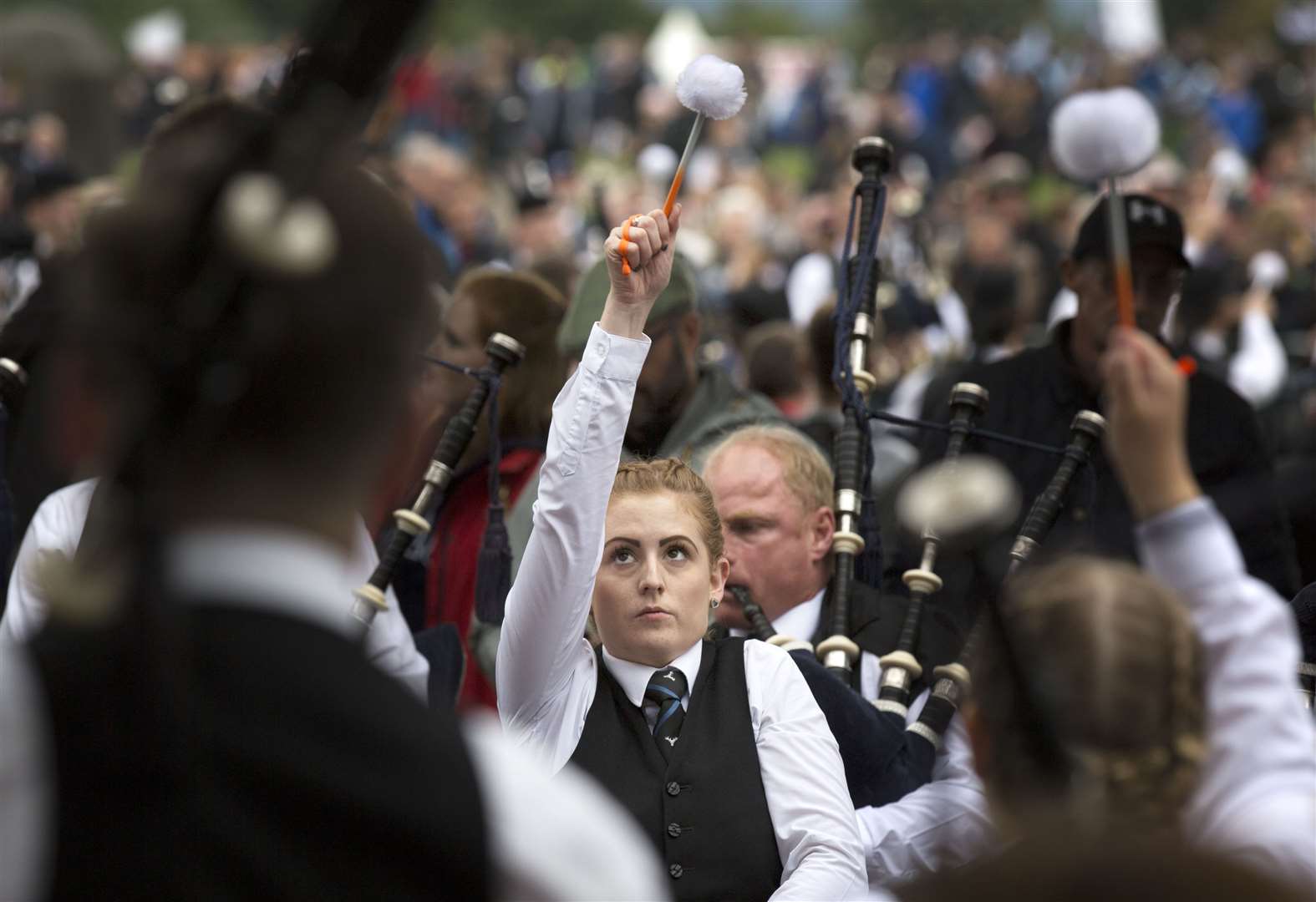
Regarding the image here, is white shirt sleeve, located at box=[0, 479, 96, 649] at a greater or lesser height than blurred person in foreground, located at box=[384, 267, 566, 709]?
lesser

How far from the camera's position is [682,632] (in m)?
3.18

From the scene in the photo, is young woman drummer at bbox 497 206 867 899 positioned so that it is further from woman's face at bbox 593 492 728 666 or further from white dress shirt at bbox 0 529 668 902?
white dress shirt at bbox 0 529 668 902

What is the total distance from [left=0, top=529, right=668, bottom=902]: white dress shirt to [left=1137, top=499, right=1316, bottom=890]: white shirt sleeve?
27.6 inches

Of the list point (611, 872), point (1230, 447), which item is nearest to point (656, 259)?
point (611, 872)

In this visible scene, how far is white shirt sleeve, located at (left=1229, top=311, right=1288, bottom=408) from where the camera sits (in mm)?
8164

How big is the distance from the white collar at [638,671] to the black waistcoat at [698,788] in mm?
17

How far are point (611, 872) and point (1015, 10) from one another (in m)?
48.7

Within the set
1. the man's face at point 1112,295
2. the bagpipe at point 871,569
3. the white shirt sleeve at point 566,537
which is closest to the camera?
the white shirt sleeve at point 566,537

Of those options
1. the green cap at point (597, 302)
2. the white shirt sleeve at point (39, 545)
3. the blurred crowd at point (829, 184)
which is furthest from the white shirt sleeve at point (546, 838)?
the green cap at point (597, 302)

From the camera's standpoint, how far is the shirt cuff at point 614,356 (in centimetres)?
295

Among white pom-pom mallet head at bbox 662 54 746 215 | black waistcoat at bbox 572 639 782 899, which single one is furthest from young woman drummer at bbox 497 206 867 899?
white pom-pom mallet head at bbox 662 54 746 215

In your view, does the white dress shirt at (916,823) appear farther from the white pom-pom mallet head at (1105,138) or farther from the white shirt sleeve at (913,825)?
the white pom-pom mallet head at (1105,138)

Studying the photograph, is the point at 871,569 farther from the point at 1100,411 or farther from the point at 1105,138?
the point at 1105,138

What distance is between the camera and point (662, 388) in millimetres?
4652
